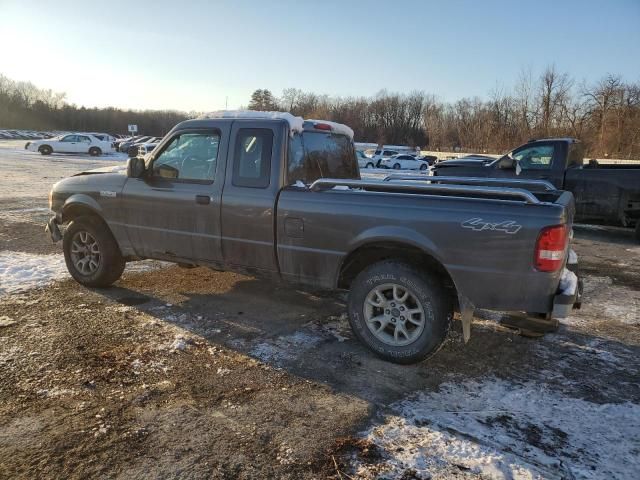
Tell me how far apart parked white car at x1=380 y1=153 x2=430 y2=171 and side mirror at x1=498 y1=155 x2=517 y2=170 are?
30.0m

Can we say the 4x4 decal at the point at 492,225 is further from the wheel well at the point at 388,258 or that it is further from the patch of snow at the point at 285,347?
the patch of snow at the point at 285,347

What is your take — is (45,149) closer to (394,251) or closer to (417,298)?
(394,251)

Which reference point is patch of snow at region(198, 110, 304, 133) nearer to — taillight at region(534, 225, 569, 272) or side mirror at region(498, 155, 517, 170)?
taillight at region(534, 225, 569, 272)

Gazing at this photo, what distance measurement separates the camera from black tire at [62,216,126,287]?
18.5 feet

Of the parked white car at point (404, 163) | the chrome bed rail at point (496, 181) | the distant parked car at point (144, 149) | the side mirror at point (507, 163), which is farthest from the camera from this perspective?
the parked white car at point (404, 163)

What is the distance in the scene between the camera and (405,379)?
382 centimetres

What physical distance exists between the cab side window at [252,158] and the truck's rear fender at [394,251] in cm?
109

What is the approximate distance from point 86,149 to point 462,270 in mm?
39732

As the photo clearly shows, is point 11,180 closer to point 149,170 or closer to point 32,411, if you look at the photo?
point 149,170

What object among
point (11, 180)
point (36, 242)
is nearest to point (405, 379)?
point (36, 242)

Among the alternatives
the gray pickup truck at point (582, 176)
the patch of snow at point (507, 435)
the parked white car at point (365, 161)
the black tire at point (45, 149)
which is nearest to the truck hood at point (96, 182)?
the patch of snow at point (507, 435)

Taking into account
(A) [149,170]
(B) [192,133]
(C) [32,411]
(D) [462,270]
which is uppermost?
(B) [192,133]

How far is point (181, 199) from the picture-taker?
507 centimetres

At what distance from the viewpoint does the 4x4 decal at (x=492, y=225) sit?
3.49 meters
